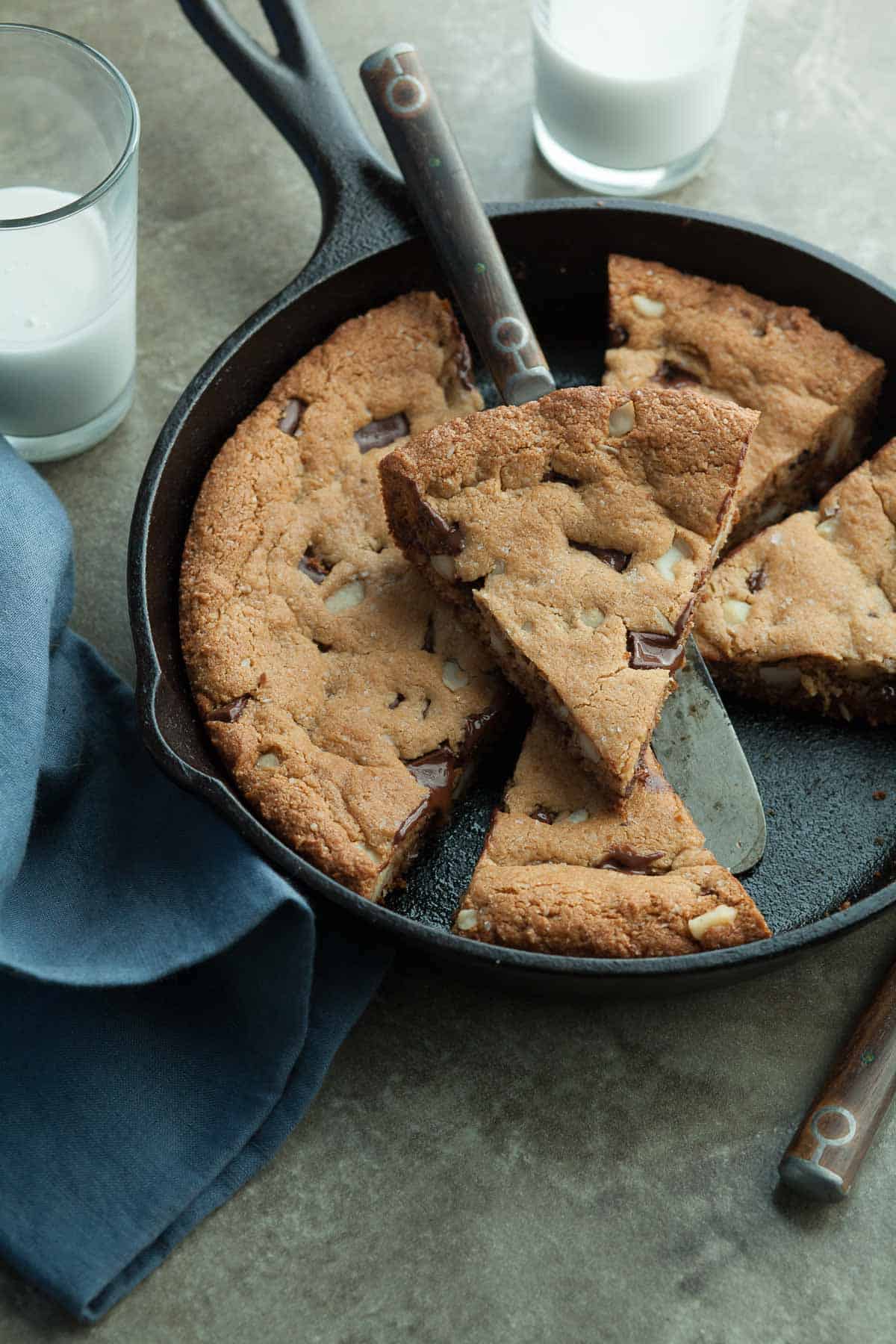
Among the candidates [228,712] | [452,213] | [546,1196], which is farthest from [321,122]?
[546,1196]

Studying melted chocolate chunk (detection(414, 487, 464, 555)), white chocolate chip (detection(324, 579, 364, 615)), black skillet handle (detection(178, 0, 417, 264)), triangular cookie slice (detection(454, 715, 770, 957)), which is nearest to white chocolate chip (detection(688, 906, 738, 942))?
triangular cookie slice (detection(454, 715, 770, 957))

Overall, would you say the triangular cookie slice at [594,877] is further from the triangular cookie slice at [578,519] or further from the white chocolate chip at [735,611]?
the white chocolate chip at [735,611]

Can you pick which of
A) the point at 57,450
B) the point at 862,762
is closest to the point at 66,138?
the point at 57,450

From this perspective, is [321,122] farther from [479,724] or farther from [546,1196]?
Result: [546,1196]

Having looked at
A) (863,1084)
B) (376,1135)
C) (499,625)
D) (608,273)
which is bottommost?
(376,1135)

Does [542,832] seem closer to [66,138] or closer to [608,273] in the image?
[608,273]

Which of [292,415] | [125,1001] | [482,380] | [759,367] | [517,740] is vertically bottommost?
[125,1001]

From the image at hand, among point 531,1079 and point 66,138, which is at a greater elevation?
point 66,138
